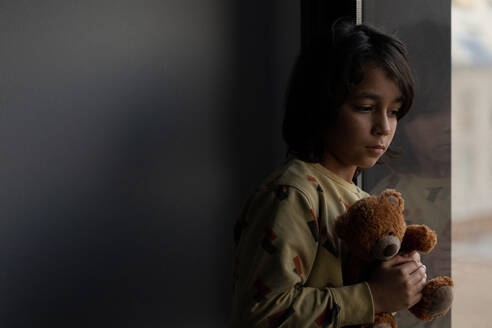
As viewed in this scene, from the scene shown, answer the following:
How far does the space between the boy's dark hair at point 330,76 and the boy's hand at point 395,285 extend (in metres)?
0.22

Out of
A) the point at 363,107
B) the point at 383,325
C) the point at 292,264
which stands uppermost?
the point at 363,107

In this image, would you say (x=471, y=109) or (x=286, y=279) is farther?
(x=471, y=109)

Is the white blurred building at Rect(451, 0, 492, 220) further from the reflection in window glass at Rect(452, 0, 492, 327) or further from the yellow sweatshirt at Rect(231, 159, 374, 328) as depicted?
the yellow sweatshirt at Rect(231, 159, 374, 328)

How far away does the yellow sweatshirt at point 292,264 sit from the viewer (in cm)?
67

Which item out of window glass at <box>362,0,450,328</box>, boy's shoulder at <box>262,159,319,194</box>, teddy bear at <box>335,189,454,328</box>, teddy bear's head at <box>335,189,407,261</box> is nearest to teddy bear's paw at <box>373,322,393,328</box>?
teddy bear at <box>335,189,454,328</box>

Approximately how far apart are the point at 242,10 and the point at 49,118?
0.60 m

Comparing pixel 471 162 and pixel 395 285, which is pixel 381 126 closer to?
pixel 395 285

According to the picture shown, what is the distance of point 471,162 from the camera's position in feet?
3.34

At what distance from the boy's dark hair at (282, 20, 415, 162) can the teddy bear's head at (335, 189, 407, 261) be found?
153 mm

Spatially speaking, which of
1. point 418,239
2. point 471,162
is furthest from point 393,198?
point 471,162

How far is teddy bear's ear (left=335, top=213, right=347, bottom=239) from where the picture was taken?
69 centimetres

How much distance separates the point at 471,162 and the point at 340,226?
0.49 metres

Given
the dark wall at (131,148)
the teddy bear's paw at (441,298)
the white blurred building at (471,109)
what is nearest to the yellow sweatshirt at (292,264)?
the teddy bear's paw at (441,298)

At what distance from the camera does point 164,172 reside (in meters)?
1.24
